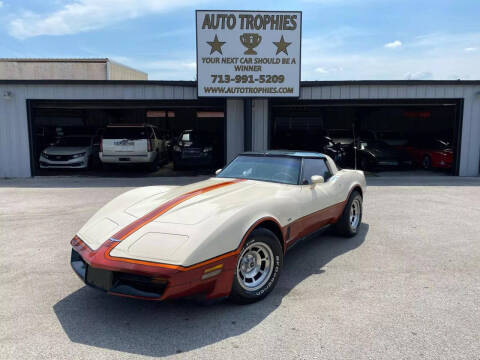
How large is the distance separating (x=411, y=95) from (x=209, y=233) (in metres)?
12.0

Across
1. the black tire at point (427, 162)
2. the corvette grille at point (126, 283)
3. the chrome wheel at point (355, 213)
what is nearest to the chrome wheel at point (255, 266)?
the corvette grille at point (126, 283)

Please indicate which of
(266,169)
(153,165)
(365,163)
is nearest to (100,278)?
(266,169)

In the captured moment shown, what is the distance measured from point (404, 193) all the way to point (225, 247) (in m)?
7.80

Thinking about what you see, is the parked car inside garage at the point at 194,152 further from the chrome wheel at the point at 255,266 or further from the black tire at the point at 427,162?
the chrome wheel at the point at 255,266

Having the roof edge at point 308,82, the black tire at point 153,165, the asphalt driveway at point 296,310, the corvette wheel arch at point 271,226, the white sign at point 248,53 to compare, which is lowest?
the asphalt driveway at point 296,310

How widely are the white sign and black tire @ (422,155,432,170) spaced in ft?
23.1

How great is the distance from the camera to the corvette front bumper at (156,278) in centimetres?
274

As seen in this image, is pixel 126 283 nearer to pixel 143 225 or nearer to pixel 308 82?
pixel 143 225

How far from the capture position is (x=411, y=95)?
41.4 ft

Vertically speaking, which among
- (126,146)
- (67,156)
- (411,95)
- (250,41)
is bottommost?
(67,156)

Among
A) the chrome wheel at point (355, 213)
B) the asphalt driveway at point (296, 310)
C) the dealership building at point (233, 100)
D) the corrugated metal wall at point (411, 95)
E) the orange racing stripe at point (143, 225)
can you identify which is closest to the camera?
the asphalt driveway at point (296, 310)

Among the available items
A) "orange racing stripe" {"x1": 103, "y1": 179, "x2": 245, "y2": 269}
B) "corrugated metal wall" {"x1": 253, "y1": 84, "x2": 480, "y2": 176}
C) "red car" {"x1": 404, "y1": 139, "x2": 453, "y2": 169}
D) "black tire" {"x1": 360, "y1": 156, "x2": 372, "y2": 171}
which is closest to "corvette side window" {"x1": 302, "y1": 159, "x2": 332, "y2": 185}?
"orange racing stripe" {"x1": 103, "y1": 179, "x2": 245, "y2": 269}

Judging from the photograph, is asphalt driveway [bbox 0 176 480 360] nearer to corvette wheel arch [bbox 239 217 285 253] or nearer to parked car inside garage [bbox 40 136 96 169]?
corvette wheel arch [bbox 239 217 285 253]

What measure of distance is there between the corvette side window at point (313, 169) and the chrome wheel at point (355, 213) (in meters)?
0.80
